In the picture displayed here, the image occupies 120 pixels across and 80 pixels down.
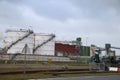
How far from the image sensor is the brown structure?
4961 inches

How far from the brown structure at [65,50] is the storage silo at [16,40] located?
21.8m

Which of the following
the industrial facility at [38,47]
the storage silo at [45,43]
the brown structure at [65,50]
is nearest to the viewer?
the industrial facility at [38,47]

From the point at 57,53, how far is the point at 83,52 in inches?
935

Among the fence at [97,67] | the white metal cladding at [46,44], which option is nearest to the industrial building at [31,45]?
the white metal cladding at [46,44]

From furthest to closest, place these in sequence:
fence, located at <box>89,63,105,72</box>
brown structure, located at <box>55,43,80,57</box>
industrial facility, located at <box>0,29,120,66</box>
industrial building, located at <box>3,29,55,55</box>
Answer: brown structure, located at <box>55,43,80,57</box>, industrial building, located at <box>3,29,55,55</box>, industrial facility, located at <box>0,29,120,66</box>, fence, located at <box>89,63,105,72</box>

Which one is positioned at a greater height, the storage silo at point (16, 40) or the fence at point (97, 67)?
the storage silo at point (16, 40)

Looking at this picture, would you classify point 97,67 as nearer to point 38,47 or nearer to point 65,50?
point 38,47

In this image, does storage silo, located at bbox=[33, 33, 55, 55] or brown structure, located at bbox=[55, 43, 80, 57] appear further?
brown structure, located at bbox=[55, 43, 80, 57]

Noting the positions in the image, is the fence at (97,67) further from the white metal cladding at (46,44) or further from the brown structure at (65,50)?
the brown structure at (65,50)

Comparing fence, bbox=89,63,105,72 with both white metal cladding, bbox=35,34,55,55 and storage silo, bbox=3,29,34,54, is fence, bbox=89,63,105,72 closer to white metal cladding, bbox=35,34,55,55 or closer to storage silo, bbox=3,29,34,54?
storage silo, bbox=3,29,34,54

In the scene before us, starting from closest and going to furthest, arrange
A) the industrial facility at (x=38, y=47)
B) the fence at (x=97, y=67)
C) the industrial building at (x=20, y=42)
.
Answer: the fence at (x=97, y=67), the industrial facility at (x=38, y=47), the industrial building at (x=20, y=42)

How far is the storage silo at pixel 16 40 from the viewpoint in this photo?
104m

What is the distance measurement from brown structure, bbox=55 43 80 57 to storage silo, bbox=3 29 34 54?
21.8 m

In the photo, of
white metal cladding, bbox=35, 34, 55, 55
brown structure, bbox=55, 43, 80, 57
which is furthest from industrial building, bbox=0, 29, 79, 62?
brown structure, bbox=55, 43, 80, 57
